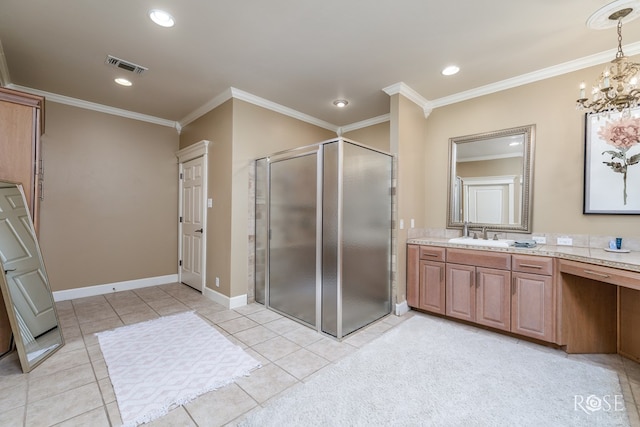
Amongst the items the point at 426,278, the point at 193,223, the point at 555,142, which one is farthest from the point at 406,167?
the point at 193,223

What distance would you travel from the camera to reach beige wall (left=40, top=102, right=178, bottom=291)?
3.77 meters

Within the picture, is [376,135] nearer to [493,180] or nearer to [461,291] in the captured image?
[493,180]

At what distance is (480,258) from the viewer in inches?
114

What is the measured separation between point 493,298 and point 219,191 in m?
3.48

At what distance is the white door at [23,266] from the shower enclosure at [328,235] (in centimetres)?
210

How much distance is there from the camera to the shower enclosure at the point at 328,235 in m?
2.81

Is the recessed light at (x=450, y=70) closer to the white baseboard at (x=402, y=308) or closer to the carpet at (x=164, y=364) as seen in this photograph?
the white baseboard at (x=402, y=308)

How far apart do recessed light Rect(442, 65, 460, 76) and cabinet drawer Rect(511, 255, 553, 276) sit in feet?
6.62

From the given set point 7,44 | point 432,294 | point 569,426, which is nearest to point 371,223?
point 432,294

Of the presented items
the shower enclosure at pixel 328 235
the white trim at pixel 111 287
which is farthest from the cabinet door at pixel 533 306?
the white trim at pixel 111 287

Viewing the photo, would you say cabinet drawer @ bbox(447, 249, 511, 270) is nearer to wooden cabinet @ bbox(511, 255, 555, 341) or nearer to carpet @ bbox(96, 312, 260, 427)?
wooden cabinet @ bbox(511, 255, 555, 341)

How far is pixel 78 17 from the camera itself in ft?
7.23

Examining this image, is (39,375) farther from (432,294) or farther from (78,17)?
(432,294)

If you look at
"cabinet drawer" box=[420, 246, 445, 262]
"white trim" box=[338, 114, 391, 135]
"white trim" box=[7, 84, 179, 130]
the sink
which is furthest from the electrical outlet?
"white trim" box=[7, 84, 179, 130]
